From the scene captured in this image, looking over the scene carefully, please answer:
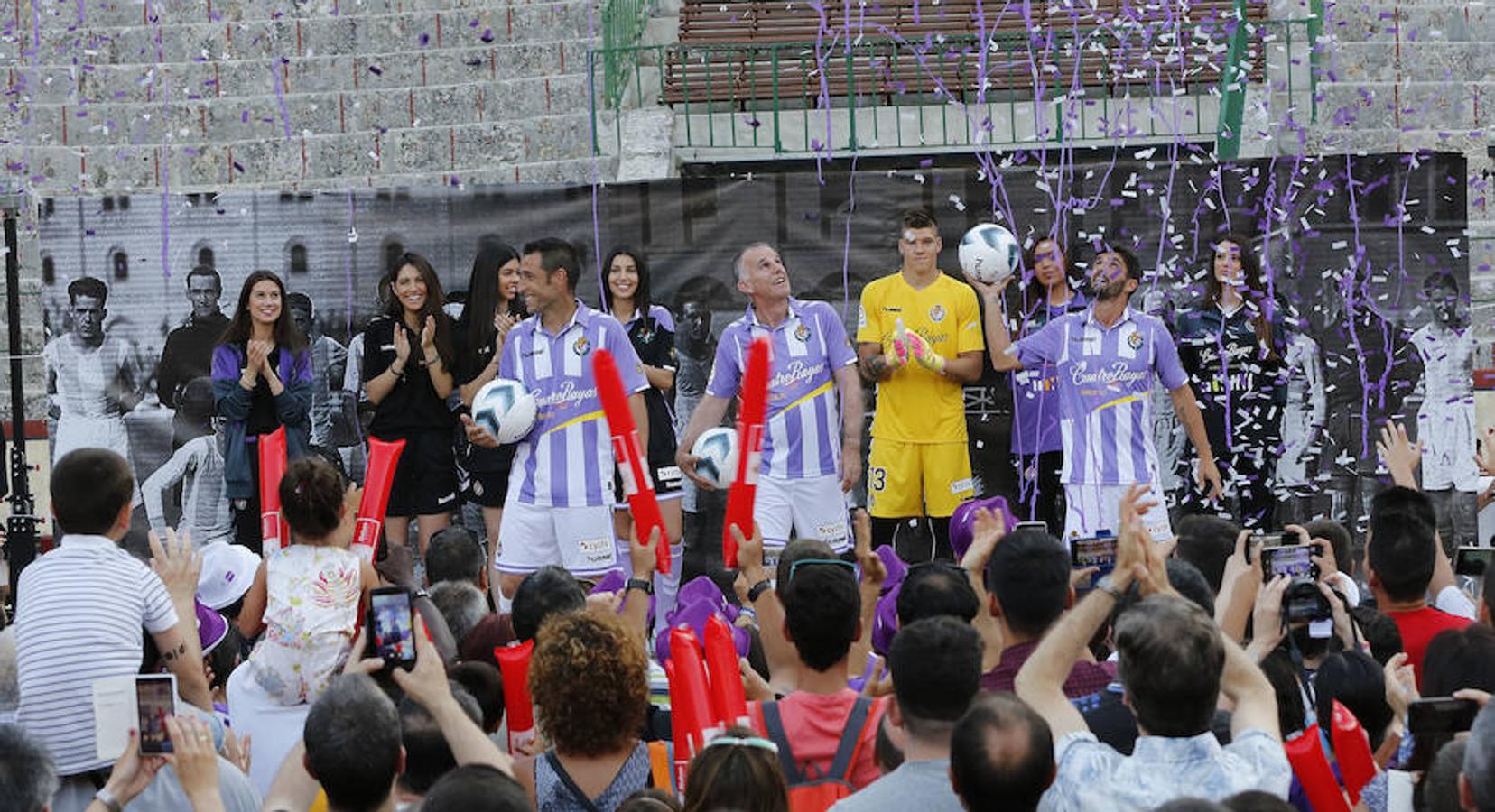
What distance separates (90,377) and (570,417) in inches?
121

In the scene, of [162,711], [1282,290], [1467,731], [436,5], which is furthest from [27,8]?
[1467,731]

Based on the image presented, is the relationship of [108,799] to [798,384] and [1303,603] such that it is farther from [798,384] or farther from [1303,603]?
[798,384]

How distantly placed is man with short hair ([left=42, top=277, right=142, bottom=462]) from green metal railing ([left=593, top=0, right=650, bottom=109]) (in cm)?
383

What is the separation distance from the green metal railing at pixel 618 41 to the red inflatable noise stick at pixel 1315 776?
9.16 metres

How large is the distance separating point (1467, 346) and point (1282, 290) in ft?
3.19

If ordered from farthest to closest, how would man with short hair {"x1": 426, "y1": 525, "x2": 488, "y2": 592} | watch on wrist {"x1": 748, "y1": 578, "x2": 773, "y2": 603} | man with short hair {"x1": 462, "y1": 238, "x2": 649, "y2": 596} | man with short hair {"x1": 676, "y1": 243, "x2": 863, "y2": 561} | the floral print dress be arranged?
man with short hair {"x1": 676, "y1": 243, "x2": 863, "y2": 561}
man with short hair {"x1": 462, "y1": 238, "x2": 649, "y2": 596}
man with short hair {"x1": 426, "y1": 525, "x2": 488, "y2": 592}
watch on wrist {"x1": 748, "y1": 578, "x2": 773, "y2": 603}
the floral print dress

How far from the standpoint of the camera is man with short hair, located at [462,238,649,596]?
8.58 m

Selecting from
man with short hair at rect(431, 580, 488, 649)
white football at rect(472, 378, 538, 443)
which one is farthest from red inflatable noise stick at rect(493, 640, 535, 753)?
white football at rect(472, 378, 538, 443)

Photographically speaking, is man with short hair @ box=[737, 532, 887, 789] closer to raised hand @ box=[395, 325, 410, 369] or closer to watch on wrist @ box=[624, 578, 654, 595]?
watch on wrist @ box=[624, 578, 654, 595]

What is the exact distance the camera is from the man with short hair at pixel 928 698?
3.89 metres

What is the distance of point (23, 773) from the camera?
3789mm

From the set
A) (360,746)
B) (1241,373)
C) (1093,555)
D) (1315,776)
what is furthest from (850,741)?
(1241,373)

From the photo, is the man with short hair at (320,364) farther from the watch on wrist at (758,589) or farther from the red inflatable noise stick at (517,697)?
the red inflatable noise stick at (517,697)

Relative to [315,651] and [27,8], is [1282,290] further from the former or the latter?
[27,8]
